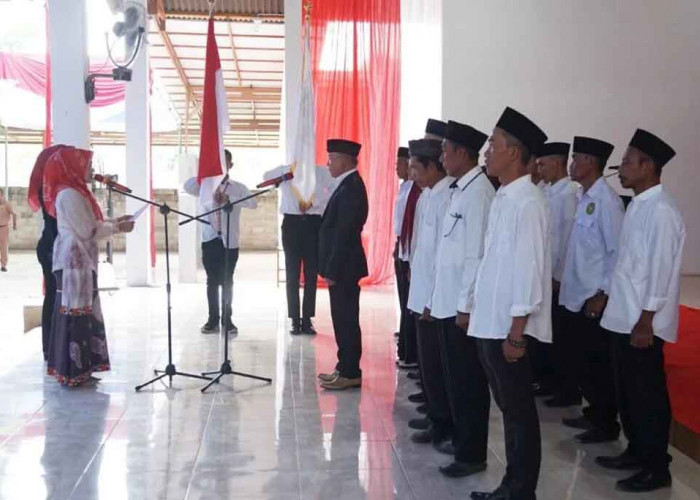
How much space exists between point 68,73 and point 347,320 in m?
2.84

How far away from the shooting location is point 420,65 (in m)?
6.75

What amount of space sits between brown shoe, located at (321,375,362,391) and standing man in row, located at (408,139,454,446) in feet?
2.81

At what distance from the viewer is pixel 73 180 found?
373 centimetres

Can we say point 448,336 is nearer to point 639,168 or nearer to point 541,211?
point 541,211

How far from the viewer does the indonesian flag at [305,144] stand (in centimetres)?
471

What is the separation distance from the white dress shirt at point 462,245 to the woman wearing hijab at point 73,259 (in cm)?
213

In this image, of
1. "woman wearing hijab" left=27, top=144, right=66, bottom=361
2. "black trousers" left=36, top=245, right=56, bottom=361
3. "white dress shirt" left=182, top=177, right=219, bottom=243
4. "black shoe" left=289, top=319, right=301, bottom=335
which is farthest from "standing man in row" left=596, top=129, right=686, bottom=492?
"white dress shirt" left=182, top=177, right=219, bottom=243

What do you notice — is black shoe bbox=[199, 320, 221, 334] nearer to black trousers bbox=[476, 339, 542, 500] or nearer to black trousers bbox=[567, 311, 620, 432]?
black trousers bbox=[567, 311, 620, 432]

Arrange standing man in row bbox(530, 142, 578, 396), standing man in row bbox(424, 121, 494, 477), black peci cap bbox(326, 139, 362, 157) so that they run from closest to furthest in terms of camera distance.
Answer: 1. standing man in row bbox(424, 121, 494, 477)
2. standing man in row bbox(530, 142, 578, 396)
3. black peci cap bbox(326, 139, 362, 157)

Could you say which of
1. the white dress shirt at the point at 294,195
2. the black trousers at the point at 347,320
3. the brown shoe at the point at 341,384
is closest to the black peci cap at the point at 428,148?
the black trousers at the point at 347,320

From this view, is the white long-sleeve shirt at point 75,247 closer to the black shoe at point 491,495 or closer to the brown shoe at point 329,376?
the brown shoe at point 329,376

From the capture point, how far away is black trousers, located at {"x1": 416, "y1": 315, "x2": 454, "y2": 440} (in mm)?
2959

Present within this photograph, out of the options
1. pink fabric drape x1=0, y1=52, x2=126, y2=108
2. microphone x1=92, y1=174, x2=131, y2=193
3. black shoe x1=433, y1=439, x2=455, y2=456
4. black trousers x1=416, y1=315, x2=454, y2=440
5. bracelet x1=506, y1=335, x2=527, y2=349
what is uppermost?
pink fabric drape x1=0, y1=52, x2=126, y2=108

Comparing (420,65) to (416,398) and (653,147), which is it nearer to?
(416,398)
